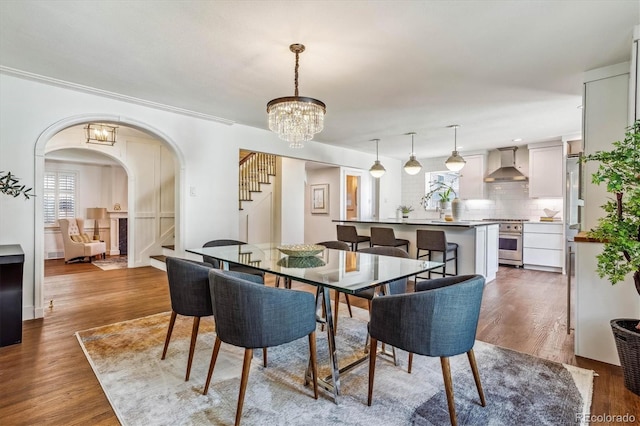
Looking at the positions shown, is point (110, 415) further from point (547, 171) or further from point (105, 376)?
point (547, 171)

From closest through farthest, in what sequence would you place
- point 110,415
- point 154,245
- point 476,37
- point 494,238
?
point 110,415, point 476,37, point 494,238, point 154,245

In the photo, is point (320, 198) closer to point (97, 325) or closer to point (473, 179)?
point (473, 179)

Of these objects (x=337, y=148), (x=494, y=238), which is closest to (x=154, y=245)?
(x=337, y=148)

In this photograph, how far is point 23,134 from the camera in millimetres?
3191

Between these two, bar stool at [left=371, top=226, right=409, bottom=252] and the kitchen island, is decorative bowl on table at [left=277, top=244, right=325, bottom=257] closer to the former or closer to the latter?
bar stool at [left=371, top=226, right=409, bottom=252]

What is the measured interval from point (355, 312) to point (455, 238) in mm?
2162

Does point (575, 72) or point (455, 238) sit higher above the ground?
point (575, 72)

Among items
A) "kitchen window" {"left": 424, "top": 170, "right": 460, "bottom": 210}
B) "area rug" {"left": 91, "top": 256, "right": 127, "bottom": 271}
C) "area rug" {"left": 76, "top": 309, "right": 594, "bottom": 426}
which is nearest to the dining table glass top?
"area rug" {"left": 76, "top": 309, "right": 594, "bottom": 426}

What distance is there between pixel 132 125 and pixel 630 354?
501 centimetres

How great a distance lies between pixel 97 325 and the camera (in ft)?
10.4

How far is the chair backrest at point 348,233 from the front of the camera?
5375 mm

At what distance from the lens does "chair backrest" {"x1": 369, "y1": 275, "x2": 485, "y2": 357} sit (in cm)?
166

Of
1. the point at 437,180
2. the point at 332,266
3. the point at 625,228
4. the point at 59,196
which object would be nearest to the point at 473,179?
the point at 437,180

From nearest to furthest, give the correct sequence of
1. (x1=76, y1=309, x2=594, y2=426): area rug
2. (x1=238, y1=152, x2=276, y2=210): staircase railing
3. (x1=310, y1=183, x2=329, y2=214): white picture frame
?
(x1=76, y1=309, x2=594, y2=426): area rug, (x1=238, y1=152, x2=276, y2=210): staircase railing, (x1=310, y1=183, x2=329, y2=214): white picture frame
